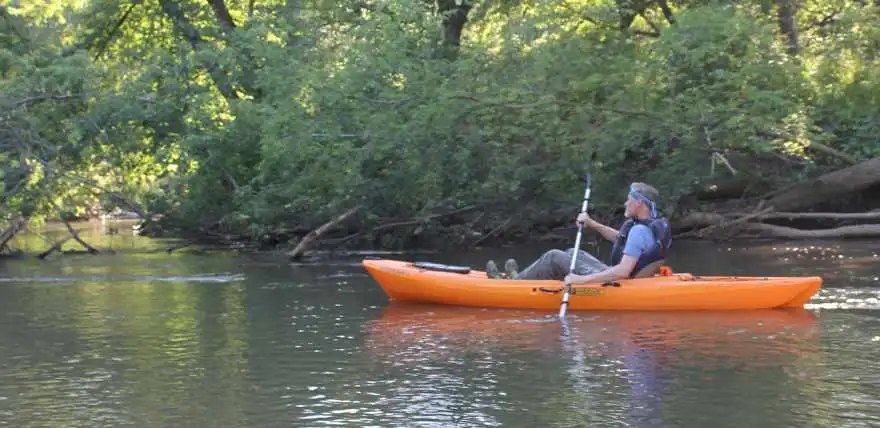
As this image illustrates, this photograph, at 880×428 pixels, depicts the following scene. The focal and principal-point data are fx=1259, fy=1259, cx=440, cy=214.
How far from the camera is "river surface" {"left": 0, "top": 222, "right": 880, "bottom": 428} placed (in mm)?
7102

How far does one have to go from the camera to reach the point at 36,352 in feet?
31.4

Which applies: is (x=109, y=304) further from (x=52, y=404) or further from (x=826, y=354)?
(x=826, y=354)

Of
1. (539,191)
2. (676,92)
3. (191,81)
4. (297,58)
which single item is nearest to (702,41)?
(676,92)

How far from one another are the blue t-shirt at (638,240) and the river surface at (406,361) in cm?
57

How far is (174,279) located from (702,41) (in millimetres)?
7594

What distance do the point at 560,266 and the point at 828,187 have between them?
8.06m

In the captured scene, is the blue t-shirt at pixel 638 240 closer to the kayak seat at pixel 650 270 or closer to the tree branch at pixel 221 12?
the kayak seat at pixel 650 270

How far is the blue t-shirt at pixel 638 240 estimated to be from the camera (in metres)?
11.0

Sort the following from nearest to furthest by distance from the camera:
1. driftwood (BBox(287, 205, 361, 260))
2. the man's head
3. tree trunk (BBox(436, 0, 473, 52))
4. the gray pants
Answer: the man's head, the gray pants, driftwood (BBox(287, 205, 361, 260)), tree trunk (BBox(436, 0, 473, 52))

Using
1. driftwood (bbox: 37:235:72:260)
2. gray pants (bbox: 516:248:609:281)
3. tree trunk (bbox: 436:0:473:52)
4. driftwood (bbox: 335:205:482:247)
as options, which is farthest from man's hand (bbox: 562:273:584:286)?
tree trunk (bbox: 436:0:473:52)

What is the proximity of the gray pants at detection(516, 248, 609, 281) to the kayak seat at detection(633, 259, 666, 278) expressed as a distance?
32 cm

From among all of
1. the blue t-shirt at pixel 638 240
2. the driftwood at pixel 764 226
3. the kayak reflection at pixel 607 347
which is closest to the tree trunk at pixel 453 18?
the driftwood at pixel 764 226

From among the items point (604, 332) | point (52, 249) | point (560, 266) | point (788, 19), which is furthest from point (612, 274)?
point (788, 19)

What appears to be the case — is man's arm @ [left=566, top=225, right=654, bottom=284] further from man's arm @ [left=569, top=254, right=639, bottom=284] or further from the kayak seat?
the kayak seat
